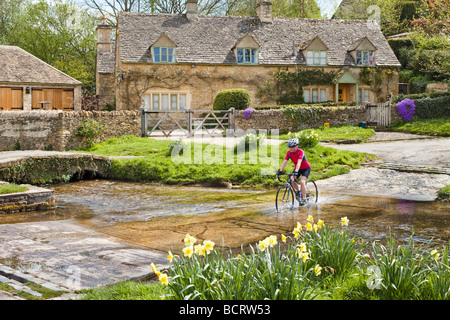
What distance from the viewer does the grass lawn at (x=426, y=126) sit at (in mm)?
25719

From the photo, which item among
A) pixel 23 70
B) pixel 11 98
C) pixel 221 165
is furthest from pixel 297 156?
pixel 23 70

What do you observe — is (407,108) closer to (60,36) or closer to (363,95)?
(363,95)

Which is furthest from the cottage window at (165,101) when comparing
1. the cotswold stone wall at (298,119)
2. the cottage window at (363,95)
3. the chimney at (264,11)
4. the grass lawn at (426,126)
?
the grass lawn at (426,126)

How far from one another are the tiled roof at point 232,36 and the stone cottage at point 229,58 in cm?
7

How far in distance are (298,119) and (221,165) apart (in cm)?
1093

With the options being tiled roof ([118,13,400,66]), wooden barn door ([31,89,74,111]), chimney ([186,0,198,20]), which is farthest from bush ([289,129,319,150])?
chimney ([186,0,198,20])

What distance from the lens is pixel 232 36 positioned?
3503 cm

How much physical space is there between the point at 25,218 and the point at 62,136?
11487mm

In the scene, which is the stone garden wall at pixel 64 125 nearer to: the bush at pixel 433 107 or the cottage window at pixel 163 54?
the bush at pixel 433 107

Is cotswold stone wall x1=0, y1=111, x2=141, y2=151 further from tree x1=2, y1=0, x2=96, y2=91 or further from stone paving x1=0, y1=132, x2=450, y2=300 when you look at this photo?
tree x1=2, y1=0, x2=96, y2=91

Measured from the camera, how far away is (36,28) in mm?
44656

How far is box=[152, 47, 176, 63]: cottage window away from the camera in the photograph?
107 feet

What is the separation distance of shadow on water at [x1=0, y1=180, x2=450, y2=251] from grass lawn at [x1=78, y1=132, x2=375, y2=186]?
1.15m
